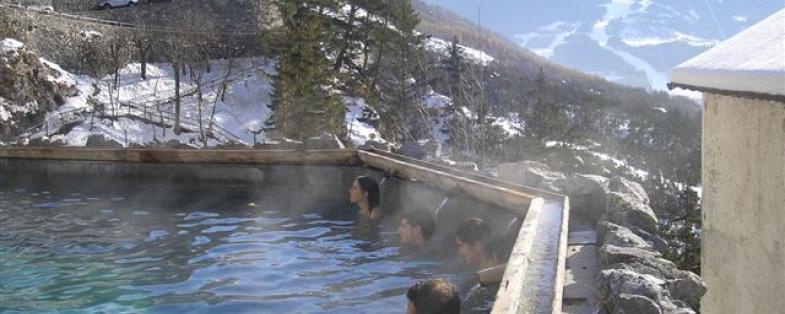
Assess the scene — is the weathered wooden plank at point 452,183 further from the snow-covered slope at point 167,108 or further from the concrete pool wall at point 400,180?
the snow-covered slope at point 167,108

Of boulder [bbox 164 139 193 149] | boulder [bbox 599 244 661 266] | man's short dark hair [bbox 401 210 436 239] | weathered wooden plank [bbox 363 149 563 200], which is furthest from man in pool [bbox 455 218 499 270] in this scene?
boulder [bbox 164 139 193 149]

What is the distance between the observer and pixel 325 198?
29.6ft

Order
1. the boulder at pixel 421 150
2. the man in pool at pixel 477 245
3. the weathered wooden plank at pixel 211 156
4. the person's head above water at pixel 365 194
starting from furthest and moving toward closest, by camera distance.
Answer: the boulder at pixel 421 150 → the weathered wooden plank at pixel 211 156 → the person's head above water at pixel 365 194 → the man in pool at pixel 477 245

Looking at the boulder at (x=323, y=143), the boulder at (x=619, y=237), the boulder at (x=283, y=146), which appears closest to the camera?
the boulder at (x=619, y=237)

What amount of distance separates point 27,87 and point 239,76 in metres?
11.1

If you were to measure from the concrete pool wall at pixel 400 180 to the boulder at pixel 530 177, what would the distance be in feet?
1.16

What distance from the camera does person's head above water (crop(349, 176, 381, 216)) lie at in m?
7.42

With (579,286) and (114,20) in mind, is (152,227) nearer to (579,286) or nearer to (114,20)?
(579,286)

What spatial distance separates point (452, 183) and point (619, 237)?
2.80 m

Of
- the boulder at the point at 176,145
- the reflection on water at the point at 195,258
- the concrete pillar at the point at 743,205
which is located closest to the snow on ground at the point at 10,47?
the boulder at the point at 176,145

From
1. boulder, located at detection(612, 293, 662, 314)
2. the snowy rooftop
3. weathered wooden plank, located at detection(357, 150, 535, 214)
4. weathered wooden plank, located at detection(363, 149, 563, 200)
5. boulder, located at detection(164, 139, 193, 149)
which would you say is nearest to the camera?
boulder, located at detection(612, 293, 662, 314)

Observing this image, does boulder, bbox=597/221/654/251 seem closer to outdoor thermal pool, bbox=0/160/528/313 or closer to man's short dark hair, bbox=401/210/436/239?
outdoor thermal pool, bbox=0/160/528/313

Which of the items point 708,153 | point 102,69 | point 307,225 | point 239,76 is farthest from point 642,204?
point 239,76

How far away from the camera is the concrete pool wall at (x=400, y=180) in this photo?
3.71 meters
